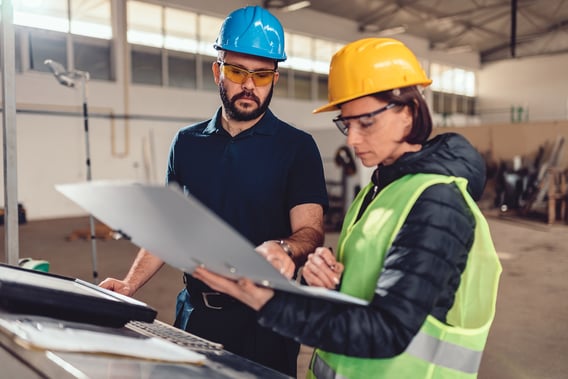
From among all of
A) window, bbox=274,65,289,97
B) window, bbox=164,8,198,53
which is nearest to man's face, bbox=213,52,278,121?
Result: window, bbox=164,8,198,53

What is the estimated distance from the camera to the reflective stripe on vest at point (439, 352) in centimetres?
88

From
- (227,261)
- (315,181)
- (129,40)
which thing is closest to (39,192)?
(129,40)

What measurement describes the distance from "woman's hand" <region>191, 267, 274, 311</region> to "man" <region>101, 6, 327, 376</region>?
557 mm

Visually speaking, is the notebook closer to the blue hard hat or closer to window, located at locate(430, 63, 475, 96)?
the blue hard hat

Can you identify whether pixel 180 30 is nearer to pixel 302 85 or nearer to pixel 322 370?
pixel 302 85

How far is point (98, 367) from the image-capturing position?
2.55 ft

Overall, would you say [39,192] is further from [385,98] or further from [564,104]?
[564,104]

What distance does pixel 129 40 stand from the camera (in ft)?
32.1

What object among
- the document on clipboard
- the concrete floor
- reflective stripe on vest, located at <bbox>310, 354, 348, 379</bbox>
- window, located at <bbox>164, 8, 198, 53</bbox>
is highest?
window, located at <bbox>164, 8, 198, 53</bbox>

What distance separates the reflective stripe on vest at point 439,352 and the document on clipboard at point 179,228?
0.18 m

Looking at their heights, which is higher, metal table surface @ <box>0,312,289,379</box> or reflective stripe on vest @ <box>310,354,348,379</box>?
metal table surface @ <box>0,312,289,379</box>

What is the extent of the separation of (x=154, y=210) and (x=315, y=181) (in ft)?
2.80

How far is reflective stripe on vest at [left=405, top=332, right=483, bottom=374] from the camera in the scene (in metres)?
0.88

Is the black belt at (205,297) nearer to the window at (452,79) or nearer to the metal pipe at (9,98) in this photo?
the metal pipe at (9,98)
